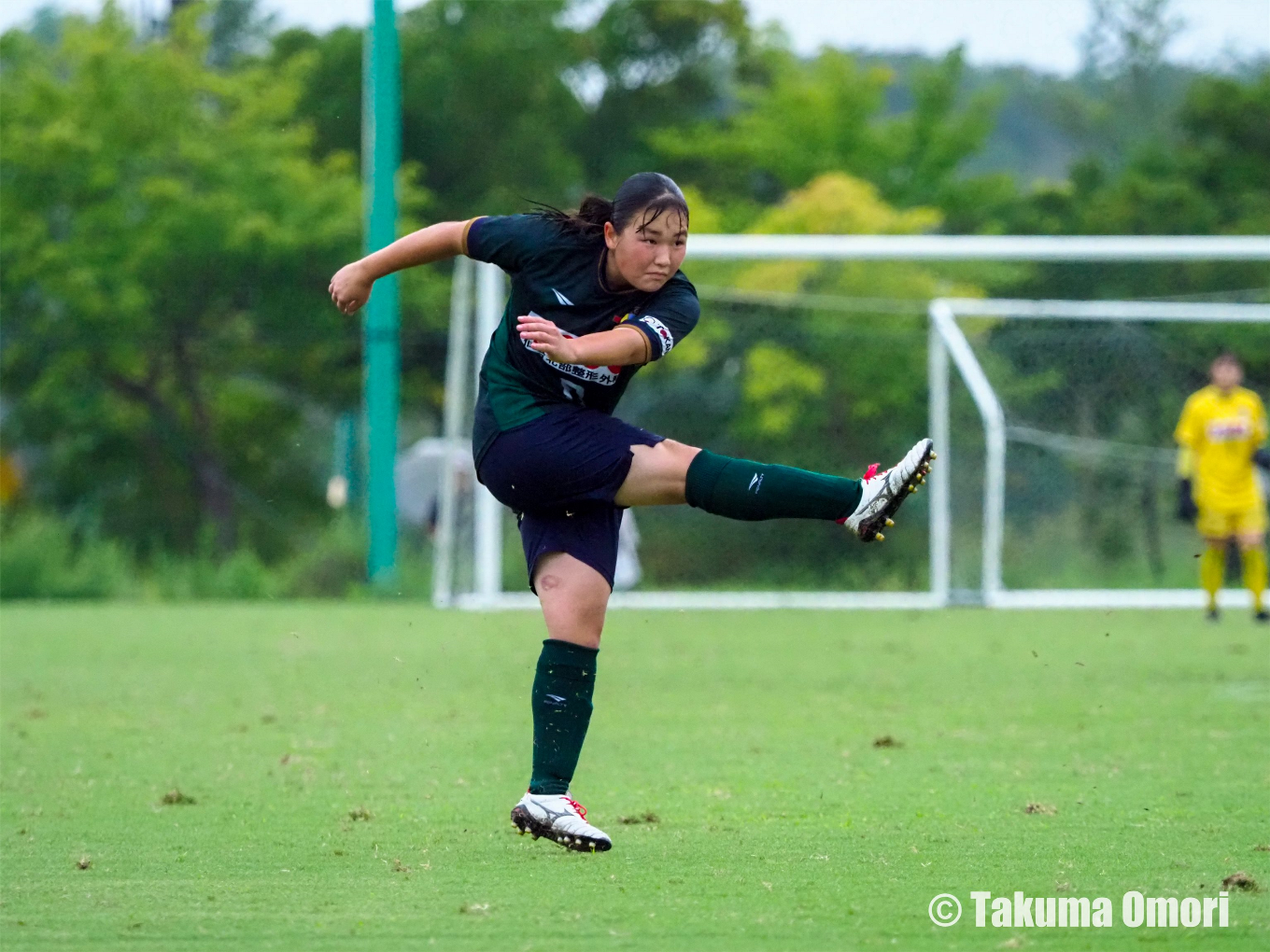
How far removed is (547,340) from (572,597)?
2.68 feet

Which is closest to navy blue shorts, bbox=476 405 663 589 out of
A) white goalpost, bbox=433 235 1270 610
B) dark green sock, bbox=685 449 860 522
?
dark green sock, bbox=685 449 860 522

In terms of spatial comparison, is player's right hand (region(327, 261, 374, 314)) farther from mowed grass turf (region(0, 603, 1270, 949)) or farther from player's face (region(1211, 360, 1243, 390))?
player's face (region(1211, 360, 1243, 390))

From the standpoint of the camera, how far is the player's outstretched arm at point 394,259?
5000mm

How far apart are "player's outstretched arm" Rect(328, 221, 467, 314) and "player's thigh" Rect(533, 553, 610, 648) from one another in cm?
88

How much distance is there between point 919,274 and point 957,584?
237 inches

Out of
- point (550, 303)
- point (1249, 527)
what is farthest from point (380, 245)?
point (550, 303)

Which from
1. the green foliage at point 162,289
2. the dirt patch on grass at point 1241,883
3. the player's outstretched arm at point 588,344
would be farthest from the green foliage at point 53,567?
the dirt patch on grass at point 1241,883

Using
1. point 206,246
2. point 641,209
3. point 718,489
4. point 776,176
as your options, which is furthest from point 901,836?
point 776,176

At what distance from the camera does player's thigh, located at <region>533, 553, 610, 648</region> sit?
16.2 feet

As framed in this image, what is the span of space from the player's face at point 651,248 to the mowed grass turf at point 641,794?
1.51m

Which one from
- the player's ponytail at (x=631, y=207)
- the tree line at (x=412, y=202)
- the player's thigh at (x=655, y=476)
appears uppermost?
the tree line at (x=412, y=202)

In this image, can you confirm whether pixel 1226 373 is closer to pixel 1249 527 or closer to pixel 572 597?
pixel 1249 527

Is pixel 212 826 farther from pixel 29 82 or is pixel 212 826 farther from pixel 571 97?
pixel 571 97

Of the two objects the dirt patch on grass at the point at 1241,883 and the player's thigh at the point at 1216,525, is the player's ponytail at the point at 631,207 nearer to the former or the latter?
the dirt patch on grass at the point at 1241,883
